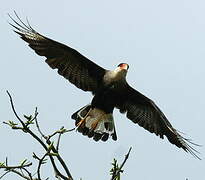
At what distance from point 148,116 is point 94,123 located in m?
1.19

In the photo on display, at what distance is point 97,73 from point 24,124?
367 cm

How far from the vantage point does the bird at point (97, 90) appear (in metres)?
6.80

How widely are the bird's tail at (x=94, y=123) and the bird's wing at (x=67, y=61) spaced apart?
0.39 metres

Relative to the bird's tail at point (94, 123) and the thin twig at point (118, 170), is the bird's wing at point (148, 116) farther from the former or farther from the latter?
the thin twig at point (118, 170)

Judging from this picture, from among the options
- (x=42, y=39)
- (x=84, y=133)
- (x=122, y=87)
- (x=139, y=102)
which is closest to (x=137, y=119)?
(x=139, y=102)

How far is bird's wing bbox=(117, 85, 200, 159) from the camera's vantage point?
757cm

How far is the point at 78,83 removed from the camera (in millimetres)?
7254

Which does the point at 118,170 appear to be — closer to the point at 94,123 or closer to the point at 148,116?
the point at 94,123

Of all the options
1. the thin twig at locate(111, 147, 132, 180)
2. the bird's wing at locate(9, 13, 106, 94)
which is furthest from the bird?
the thin twig at locate(111, 147, 132, 180)

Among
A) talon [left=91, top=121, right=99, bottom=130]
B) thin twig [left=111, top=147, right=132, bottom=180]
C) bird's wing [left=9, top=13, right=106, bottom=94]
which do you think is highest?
bird's wing [left=9, top=13, right=106, bottom=94]

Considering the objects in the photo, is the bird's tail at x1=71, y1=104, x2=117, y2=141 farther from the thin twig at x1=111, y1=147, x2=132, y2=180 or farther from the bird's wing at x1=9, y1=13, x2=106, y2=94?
the thin twig at x1=111, y1=147, x2=132, y2=180

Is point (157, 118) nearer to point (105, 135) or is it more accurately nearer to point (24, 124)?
point (105, 135)

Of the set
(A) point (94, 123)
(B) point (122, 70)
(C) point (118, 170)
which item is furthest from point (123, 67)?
(C) point (118, 170)

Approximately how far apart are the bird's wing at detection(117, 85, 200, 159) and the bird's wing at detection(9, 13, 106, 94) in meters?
0.54
